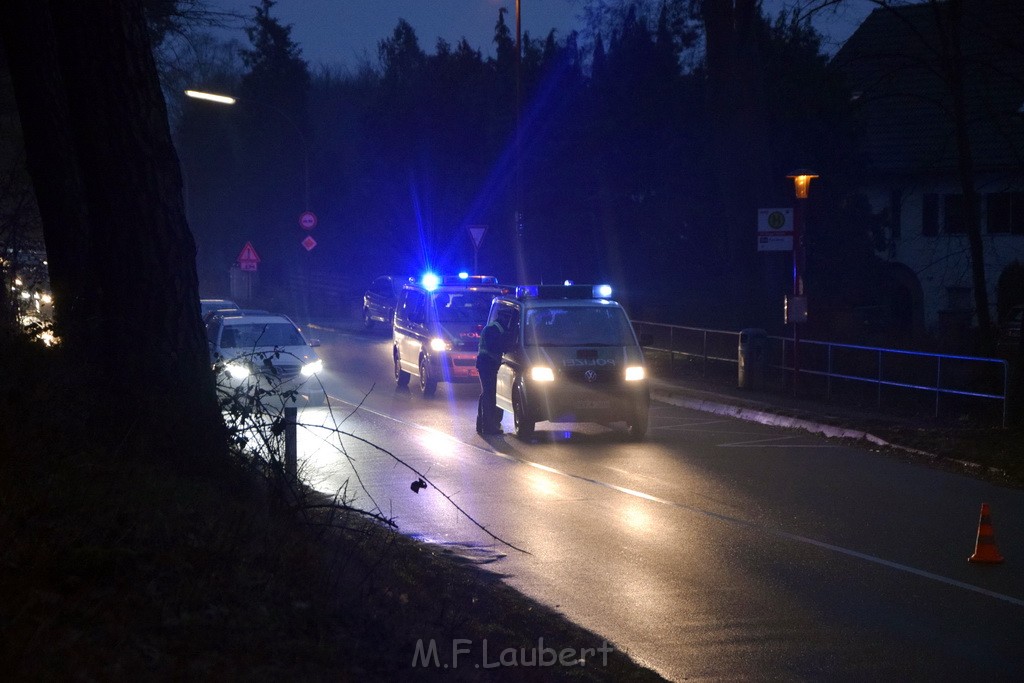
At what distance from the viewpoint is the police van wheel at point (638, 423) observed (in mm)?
16766

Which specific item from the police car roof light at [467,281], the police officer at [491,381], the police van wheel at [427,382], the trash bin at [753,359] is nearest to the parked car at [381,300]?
the police car roof light at [467,281]

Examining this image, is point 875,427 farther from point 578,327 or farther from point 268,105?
point 268,105

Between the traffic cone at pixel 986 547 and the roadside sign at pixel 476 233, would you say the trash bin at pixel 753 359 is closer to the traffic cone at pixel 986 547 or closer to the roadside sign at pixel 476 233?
the roadside sign at pixel 476 233

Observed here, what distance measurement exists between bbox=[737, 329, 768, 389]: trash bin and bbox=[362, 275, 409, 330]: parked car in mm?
21618

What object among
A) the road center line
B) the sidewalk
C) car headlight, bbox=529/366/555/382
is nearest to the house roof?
the sidewalk

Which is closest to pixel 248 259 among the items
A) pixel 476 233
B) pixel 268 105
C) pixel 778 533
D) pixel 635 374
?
pixel 268 105

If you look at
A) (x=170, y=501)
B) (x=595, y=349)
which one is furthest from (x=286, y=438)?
(x=595, y=349)

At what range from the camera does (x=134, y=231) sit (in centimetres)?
859

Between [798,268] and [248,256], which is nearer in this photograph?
[798,268]

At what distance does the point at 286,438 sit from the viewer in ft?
28.6

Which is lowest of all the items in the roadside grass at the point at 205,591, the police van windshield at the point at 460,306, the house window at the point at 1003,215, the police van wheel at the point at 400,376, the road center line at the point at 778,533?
the road center line at the point at 778,533

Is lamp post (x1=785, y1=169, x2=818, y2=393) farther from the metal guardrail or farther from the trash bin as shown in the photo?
the trash bin

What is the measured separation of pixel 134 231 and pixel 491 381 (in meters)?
9.77

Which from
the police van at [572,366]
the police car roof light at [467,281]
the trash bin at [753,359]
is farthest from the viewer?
the police car roof light at [467,281]
